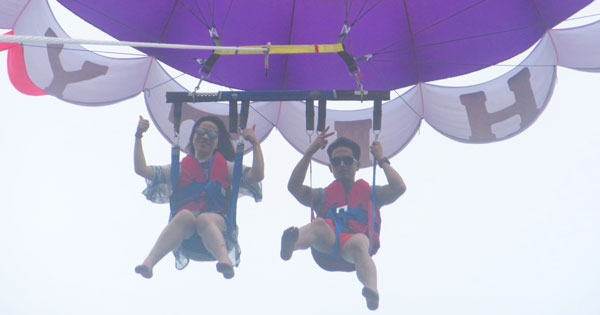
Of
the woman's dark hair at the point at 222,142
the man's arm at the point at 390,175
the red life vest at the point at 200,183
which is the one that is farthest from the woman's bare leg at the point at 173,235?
the man's arm at the point at 390,175

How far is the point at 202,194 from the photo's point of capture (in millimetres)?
5520

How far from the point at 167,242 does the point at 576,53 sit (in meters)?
3.59

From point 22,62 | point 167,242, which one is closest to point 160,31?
point 22,62

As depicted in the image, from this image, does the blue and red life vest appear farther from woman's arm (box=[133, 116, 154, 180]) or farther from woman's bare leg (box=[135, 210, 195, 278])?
woman's arm (box=[133, 116, 154, 180])

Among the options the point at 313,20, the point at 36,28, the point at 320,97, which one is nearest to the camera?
the point at 320,97

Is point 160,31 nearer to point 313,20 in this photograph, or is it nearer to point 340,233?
point 313,20

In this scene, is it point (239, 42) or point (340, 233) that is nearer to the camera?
point (340, 233)

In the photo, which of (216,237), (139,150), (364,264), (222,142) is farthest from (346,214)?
(139,150)

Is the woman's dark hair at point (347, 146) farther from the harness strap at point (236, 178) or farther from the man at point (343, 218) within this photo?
the harness strap at point (236, 178)

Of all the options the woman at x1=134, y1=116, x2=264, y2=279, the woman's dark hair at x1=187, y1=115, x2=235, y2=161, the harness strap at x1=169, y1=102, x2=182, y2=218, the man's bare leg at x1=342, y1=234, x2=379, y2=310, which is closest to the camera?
the man's bare leg at x1=342, y1=234, x2=379, y2=310

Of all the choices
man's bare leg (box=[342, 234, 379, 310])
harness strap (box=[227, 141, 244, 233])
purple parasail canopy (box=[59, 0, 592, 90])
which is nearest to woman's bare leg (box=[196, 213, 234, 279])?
harness strap (box=[227, 141, 244, 233])

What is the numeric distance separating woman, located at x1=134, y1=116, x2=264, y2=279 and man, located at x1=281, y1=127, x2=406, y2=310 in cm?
37

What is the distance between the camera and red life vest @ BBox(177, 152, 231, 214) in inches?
216

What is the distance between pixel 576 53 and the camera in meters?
6.46
